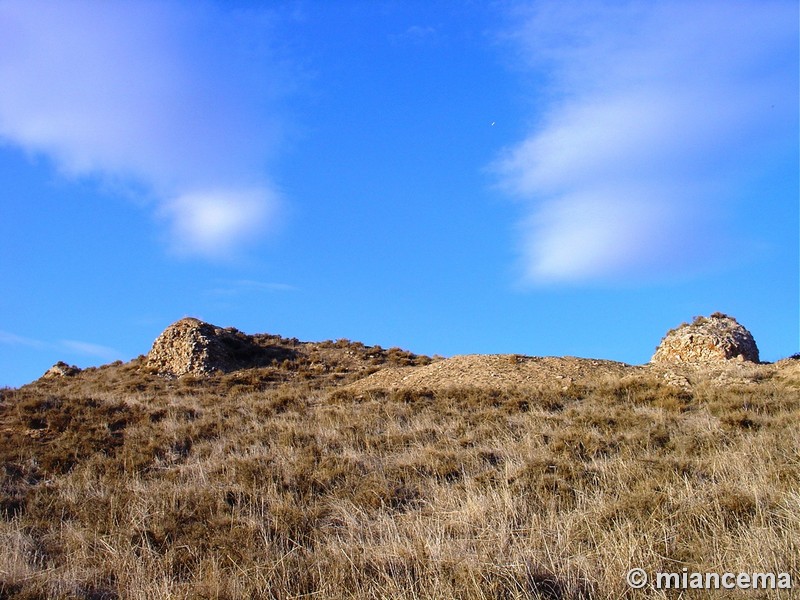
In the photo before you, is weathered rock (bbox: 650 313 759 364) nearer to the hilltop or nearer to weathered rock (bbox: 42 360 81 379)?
the hilltop

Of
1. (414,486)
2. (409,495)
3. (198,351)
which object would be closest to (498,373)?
(414,486)

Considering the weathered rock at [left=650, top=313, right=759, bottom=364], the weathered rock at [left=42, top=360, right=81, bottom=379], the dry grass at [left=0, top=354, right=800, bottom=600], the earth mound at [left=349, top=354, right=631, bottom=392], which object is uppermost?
the weathered rock at [left=42, top=360, right=81, bottom=379]

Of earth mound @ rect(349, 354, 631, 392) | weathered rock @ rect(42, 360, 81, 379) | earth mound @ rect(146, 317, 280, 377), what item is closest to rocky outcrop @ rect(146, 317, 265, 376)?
earth mound @ rect(146, 317, 280, 377)

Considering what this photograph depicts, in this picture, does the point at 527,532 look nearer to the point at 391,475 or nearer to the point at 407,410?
the point at 391,475

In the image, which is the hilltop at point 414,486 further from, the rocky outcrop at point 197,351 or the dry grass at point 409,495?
the rocky outcrop at point 197,351

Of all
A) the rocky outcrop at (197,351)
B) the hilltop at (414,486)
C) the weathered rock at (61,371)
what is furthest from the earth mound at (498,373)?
the weathered rock at (61,371)

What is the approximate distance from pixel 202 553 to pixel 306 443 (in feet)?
19.7

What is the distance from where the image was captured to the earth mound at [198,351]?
93.7 feet

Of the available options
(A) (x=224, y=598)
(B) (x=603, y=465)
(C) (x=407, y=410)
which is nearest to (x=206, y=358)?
(C) (x=407, y=410)

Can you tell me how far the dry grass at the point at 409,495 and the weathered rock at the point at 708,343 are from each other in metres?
5.90

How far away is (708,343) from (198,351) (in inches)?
811

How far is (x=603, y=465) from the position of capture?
999 centimetres

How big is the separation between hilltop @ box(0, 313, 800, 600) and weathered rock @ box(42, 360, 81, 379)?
12834 millimetres

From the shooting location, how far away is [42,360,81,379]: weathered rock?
31.8 meters
